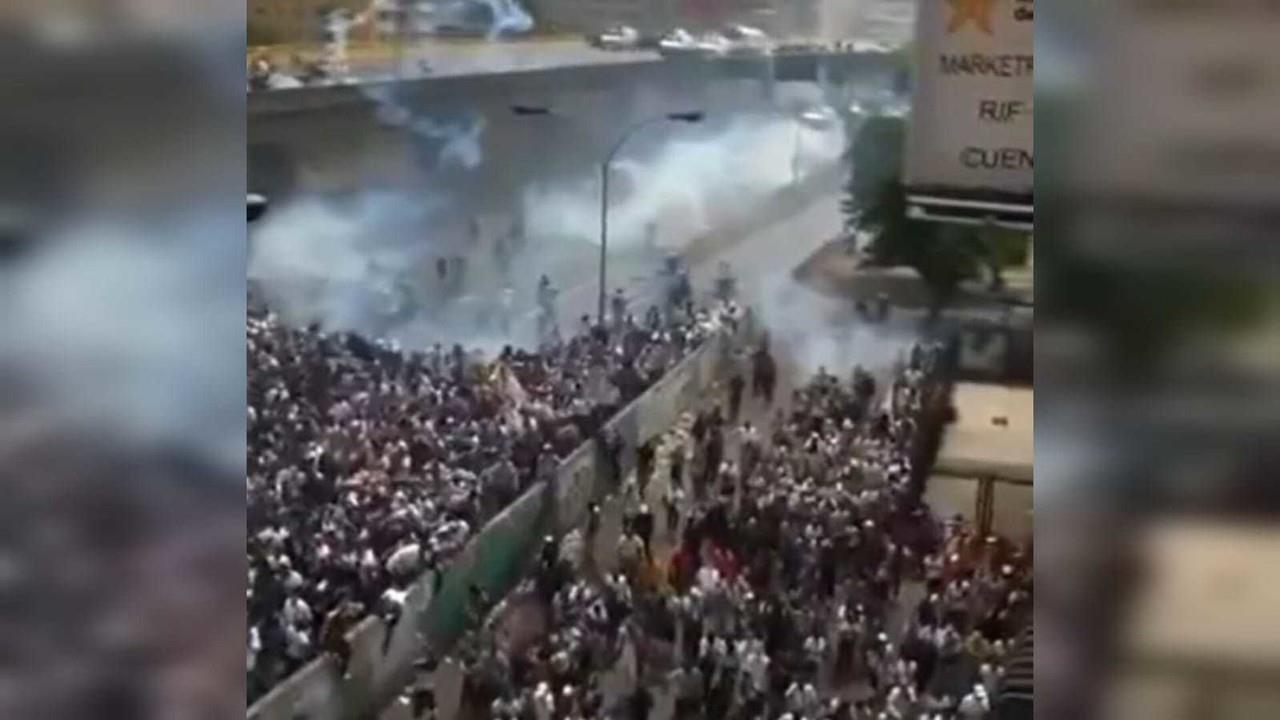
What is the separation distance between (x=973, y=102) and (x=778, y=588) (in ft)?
1.51

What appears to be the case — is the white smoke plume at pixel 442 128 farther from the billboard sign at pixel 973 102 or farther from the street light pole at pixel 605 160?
the billboard sign at pixel 973 102

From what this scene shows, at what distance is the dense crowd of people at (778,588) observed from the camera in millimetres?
1525

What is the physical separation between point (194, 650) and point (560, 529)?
1.15 ft

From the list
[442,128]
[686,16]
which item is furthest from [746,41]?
[442,128]

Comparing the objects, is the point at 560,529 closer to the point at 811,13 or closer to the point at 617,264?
the point at 617,264

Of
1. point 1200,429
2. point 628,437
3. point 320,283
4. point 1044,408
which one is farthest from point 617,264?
point 1200,429

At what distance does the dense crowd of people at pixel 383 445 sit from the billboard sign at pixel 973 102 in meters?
0.26

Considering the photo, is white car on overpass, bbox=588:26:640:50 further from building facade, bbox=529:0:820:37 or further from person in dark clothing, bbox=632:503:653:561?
person in dark clothing, bbox=632:503:653:561

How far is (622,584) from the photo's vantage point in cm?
160

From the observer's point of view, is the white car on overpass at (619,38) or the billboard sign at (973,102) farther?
the white car on overpass at (619,38)

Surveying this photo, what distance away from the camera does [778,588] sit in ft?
5.16

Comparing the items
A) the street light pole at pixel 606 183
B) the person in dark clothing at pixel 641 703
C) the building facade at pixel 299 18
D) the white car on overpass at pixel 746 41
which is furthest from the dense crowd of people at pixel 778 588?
the building facade at pixel 299 18

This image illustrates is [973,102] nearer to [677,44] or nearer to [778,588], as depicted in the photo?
[677,44]

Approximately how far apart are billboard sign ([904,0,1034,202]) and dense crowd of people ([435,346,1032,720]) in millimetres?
163
